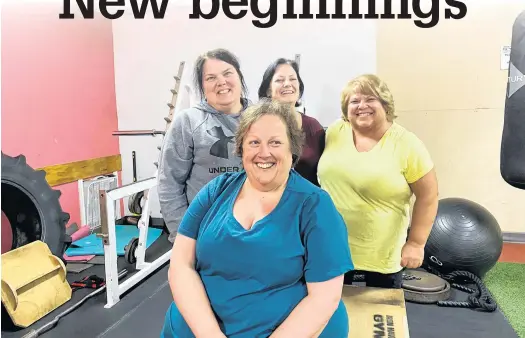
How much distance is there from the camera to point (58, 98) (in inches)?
109

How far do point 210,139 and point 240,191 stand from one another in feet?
0.85

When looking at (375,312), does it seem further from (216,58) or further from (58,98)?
(58,98)

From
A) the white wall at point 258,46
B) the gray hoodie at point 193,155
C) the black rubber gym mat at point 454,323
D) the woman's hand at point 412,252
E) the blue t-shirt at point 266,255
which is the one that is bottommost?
the black rubber gym mat at point 454,323

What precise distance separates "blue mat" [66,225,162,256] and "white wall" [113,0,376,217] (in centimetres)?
107

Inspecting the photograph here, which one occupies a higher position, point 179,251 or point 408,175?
point 408,175

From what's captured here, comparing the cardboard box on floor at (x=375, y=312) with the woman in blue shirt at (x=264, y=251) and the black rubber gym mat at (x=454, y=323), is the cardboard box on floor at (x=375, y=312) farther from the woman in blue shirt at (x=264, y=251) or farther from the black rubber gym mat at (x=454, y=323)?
the black rubber gym mat at (x=454, y=323)

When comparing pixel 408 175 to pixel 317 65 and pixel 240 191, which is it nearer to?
pixel 240 191

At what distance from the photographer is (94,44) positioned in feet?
7.66

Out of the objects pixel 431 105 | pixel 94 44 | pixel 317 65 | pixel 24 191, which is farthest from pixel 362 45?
pixel 24 191

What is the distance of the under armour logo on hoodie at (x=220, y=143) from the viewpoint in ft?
4.16

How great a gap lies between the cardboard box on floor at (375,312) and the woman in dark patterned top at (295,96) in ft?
1.33

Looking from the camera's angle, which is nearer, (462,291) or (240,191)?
(240,191)

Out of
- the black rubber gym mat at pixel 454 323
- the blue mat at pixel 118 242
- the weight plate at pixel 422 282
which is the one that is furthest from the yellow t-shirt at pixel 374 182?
the blue mat at pixel 118 242

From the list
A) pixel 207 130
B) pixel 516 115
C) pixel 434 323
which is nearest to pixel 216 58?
pixel 207 130
